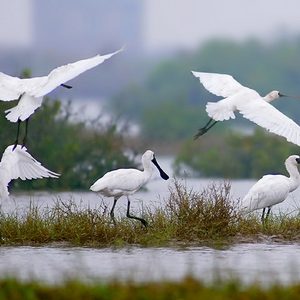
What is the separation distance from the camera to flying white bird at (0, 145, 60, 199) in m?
15.1

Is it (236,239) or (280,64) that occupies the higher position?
(280,64)

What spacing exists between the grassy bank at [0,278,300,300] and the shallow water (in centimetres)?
121

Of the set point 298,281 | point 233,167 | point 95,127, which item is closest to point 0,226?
point 298,281

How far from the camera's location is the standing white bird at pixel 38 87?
46.7ft

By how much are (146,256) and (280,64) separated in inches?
1139

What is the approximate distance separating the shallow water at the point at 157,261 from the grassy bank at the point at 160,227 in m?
0.32

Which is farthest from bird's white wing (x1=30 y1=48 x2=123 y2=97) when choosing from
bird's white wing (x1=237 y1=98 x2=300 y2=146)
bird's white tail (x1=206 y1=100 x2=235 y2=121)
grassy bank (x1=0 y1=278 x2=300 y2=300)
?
grassy bank (x1=0 y1=278 x2=300 y2=300)

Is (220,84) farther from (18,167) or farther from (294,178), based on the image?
(18,167)

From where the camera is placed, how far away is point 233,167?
30.9 m

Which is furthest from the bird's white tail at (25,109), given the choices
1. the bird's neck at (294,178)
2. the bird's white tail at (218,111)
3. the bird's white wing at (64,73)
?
the bird's neck at (294,178)

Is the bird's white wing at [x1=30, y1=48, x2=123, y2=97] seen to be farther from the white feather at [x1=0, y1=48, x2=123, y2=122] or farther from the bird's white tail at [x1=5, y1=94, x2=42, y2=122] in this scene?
the bird's white tail at [x1=5, y1=94, x2=42, y2=122]

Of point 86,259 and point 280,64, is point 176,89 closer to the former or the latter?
point 280,64

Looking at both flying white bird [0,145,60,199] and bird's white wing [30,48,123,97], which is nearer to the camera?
bird's white wing [30,48,123,97]

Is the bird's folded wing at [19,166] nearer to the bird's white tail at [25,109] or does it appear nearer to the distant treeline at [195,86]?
the bird's white tail at [25,109]
